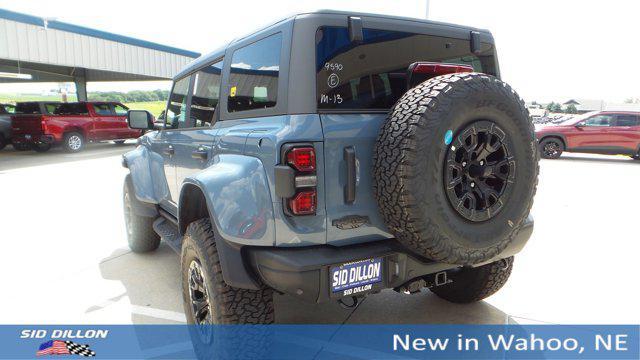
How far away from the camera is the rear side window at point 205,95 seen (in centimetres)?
276

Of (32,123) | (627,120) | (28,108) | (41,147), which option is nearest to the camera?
(627,120)

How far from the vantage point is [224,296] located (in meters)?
2.09

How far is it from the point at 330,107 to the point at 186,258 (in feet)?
4.19

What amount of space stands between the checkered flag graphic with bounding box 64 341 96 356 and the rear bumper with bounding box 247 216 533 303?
1357mm

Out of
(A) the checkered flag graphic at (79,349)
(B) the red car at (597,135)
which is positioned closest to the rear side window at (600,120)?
(B) the red car at (597,135)

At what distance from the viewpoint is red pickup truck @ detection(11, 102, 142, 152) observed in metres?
13.5

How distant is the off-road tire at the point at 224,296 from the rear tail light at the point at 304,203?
1.60 feet

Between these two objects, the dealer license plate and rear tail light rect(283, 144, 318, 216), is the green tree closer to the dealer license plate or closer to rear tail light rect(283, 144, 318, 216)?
the dealer license plate

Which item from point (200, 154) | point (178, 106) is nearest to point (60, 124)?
point (178, 106)

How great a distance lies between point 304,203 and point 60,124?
49.2ft

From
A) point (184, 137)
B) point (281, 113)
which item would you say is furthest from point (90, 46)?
point (281, 113)

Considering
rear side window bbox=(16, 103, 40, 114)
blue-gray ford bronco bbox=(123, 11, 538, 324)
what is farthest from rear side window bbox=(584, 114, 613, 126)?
rear side window bbox=(16, 103, 40, 114)

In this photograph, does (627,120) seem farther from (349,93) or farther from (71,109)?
(71,109)

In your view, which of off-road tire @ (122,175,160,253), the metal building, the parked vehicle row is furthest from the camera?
the metal building
